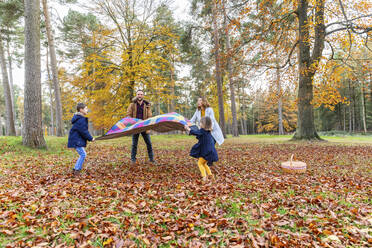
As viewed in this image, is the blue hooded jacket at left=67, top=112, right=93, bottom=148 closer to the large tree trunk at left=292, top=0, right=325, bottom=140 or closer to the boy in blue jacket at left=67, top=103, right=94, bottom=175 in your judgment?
the boy in blue jacket at left=67, top=103, right=94, bottom=175

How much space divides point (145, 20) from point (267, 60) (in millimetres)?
7920

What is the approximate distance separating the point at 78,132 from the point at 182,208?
3468mm

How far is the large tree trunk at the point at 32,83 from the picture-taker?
7773mm

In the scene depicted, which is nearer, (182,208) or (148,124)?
(182,208)

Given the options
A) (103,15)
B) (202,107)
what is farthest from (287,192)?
(103,15)

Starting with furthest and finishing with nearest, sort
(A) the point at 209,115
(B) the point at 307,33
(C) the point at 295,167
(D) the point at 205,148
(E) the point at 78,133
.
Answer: (B) the point at 307,33, (A) the point at 209,115, (C) the point at 295,167, (E) the point at 78,133, (D) the point at 205,148

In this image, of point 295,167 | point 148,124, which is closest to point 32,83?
point 148,124

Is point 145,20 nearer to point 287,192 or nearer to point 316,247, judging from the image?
point 287,192

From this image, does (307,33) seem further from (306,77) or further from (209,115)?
(209,115)

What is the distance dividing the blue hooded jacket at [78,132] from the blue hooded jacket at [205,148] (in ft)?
9.16

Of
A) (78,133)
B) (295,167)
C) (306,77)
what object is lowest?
(295,167)

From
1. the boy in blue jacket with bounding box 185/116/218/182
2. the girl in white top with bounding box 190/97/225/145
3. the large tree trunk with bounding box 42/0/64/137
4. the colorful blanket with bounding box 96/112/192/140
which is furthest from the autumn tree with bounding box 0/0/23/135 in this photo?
the boy in blue jacket with bounding box 185/116/218/182

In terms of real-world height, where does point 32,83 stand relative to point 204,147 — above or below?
above

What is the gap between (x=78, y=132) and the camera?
16.8 ft
